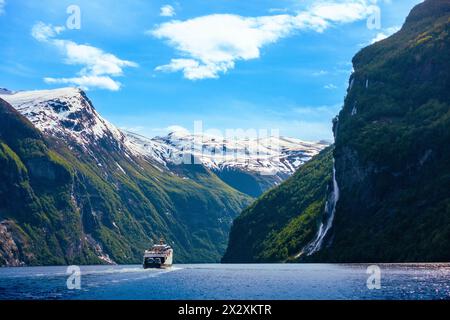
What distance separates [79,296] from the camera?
371 ft

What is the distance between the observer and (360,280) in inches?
5374
